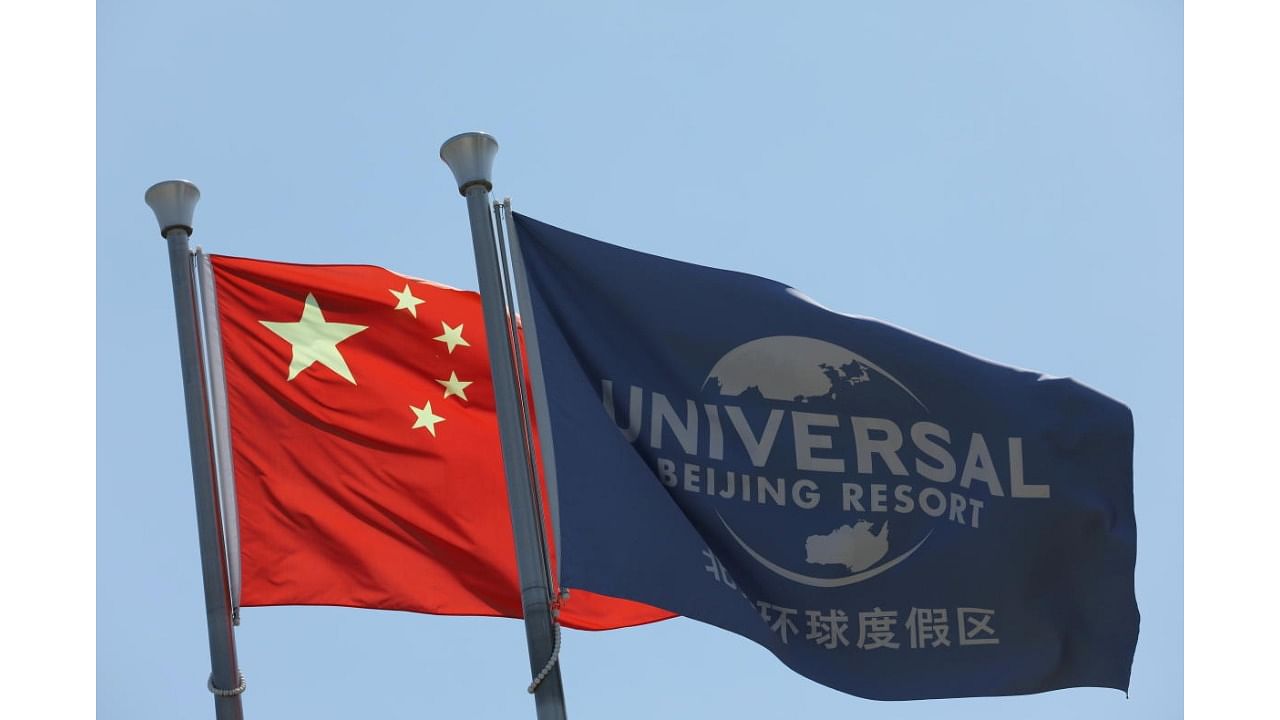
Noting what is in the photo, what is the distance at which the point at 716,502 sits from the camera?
9961 millimetres

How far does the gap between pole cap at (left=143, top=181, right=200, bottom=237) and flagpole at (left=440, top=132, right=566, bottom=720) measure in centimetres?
209

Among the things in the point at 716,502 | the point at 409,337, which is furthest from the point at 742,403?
the point at 409,337

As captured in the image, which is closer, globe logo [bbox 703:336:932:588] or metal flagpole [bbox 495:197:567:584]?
metal flagpole [bbox 495:197:567:584]

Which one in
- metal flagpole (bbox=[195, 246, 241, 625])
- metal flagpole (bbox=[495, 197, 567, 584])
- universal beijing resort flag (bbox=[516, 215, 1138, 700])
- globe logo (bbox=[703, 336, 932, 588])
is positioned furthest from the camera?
metal flagpole (bbox=[195, 246, 241, 625])

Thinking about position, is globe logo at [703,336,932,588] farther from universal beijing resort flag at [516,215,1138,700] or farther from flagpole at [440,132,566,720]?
flagpole at [440,132,566,720]

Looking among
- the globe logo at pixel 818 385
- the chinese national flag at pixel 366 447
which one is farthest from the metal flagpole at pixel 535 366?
the chinese national flag at pixel 366 447

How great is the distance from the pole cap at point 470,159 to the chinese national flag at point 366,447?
2.46 metres

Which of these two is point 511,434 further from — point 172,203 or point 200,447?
point 172,203

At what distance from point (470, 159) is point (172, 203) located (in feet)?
7.82

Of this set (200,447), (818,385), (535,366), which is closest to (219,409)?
(200,447)

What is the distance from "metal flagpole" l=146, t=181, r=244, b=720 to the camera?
31.5 feet

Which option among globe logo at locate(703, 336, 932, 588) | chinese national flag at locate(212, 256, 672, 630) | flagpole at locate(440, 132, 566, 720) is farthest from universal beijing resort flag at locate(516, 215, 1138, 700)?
chinese national flag at locate(212, 256, 672, 630)

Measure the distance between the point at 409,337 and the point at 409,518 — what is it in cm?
150

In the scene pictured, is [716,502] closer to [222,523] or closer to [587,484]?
[587,484]
